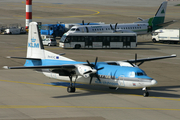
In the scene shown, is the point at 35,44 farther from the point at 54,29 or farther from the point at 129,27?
the point at 54,29

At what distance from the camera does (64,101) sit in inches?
1131

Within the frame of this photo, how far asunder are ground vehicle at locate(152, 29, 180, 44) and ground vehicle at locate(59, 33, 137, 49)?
1391cm

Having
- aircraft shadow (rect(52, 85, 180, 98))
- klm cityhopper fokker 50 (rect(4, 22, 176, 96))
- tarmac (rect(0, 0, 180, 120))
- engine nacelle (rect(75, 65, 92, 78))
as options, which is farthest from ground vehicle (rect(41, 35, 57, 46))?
engine nacelle (rect(75, 65, 92, 78))

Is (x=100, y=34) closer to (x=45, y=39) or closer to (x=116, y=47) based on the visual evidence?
(x=116, y=47)

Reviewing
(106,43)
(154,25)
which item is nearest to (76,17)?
(154,25)

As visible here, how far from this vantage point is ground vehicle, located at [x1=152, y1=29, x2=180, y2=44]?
7700cm

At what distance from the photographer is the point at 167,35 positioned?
258 ft

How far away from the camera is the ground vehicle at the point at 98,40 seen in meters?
66.4

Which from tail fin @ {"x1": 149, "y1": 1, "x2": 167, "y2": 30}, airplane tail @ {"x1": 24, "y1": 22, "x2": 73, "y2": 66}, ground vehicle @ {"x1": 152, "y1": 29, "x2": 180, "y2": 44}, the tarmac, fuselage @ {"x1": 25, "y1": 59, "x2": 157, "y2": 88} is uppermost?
tail fin @ {"x1": 149, "y1": 1, "x2": 167, "y2": 30}

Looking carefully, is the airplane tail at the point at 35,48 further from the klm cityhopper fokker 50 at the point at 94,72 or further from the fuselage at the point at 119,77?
the fuselage at the point at 119,77

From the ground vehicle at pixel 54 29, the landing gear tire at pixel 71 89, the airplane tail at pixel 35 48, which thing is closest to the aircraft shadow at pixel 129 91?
the landing gear tire at pixel 71 89

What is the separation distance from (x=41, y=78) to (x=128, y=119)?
1816 cm

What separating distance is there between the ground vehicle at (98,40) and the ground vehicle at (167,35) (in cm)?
1391

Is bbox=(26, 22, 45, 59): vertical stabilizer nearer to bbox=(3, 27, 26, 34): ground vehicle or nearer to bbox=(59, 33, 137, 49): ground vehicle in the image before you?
bbox=(59, 33, 137, 49): ground vehicle
